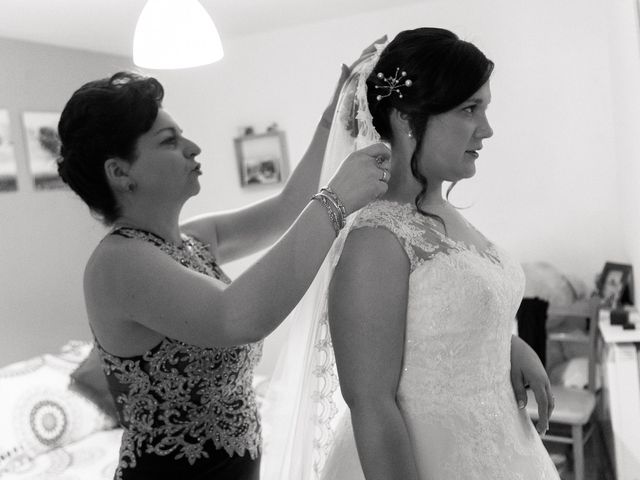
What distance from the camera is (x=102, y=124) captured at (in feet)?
4.17

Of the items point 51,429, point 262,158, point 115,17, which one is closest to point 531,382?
point 51,429

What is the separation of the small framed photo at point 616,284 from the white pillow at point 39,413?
2.37 metres

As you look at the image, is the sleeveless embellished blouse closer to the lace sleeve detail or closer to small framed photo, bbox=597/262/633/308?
the lace sleeve detail

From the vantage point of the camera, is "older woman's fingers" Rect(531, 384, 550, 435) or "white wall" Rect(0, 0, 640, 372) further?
"white wall" Rect(0, 0, 640, 372)

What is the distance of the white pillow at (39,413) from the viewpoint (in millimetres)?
2941

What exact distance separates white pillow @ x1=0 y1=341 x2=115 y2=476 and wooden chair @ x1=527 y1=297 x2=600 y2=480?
194 cm

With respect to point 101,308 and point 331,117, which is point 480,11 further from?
point 101,308

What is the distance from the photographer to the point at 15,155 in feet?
12.3

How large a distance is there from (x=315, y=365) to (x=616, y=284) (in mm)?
2408

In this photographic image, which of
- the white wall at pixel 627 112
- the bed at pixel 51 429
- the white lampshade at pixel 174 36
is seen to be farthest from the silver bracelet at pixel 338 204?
the bed at pixel 51 429

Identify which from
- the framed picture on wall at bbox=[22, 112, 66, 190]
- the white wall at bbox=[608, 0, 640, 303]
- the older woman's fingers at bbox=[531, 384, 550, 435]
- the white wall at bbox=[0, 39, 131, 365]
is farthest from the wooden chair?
the framed picture on wall at bbox=[22, 112, 66, 190]

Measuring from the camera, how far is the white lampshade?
1917mm

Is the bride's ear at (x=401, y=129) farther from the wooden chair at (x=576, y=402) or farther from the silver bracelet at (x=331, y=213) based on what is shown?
the wooden chair at (x=576, y=402)

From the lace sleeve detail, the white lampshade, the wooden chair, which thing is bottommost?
the wooden chair
